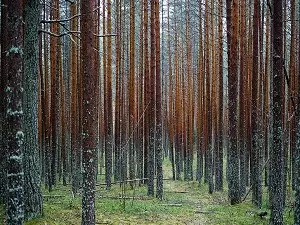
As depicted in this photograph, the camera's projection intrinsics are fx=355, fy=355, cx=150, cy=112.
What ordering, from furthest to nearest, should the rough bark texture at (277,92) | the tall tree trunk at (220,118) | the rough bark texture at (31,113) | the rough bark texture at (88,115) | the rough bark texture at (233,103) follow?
the tall tree trunk at (220,118)
the rough bark texture at (233,103)
the rough bark texture at (31,113)
the rough bark texture at (277,92)
the rough bark texture at (88,115)

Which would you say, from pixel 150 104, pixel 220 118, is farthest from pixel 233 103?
pixel 220 118

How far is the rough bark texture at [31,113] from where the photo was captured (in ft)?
24.6

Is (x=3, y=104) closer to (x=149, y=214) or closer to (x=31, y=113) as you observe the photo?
(x=31, y=113)

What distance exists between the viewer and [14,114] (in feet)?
18.0

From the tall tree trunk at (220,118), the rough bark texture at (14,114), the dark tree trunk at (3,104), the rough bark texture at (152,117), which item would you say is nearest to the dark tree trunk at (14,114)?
the rough bark texture at (14,114)

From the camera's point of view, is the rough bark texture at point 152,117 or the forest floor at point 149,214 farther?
the rough bark texture at point 152,117

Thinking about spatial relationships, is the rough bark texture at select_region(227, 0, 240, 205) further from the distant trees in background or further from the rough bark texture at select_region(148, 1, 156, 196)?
the rough bark texture at select_region(148, 1, 156, 196)

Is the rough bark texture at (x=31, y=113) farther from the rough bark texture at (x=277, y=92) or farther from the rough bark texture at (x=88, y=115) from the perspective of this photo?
the rough bark texture at (x=277, y=92)

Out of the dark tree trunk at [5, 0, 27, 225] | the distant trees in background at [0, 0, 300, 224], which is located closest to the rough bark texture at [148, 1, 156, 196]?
the distant trees in background at [0, 0, 300, 224]

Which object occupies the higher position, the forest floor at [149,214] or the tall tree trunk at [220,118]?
the tall tree trunk at [220,118]

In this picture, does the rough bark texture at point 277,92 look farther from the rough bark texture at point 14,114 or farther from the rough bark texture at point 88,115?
the rough bark texture at point 14,114

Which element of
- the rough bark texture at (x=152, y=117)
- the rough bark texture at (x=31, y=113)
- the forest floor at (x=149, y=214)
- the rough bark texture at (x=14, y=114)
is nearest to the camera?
the rough bark texture at (x=14, y=114)

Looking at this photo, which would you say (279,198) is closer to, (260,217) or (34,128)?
(260,217)

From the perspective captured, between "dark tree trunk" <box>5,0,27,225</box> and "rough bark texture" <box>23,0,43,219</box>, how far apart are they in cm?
204
